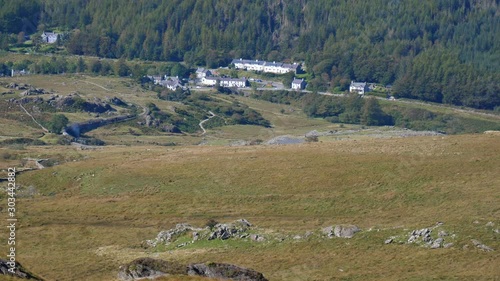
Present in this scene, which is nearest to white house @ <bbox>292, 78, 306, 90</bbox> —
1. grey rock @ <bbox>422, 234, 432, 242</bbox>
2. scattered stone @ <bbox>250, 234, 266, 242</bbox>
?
scattered stone @ <bbox>250, 234, 266, 242</bbox>

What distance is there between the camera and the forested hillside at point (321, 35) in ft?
513

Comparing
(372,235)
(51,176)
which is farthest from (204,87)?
(372,235)

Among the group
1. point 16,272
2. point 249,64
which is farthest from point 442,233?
point 249,64

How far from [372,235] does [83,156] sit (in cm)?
3497

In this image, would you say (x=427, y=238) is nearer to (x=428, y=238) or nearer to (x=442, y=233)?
(x=428, y=238)

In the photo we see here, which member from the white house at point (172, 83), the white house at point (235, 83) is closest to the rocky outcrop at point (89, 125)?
the white house at point (172, 83)

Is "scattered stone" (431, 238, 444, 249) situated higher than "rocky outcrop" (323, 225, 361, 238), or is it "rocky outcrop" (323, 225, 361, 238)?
"scattered stone" (431, 238, 444, 249)

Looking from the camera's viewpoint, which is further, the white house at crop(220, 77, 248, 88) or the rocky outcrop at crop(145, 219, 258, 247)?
the white house at crop(220, 77, 248, 88)

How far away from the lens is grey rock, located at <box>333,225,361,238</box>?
1788 inches

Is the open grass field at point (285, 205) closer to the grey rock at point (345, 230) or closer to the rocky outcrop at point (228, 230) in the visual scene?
the rocky outcrop at point (228, 230)

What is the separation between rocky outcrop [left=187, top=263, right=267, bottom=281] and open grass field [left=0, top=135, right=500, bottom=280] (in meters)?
6.45

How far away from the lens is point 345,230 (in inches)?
1800

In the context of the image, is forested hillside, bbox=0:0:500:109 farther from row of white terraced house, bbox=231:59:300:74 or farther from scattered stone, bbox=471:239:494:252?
scattered stone, bbox=471:239:494:252

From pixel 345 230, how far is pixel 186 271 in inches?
523
